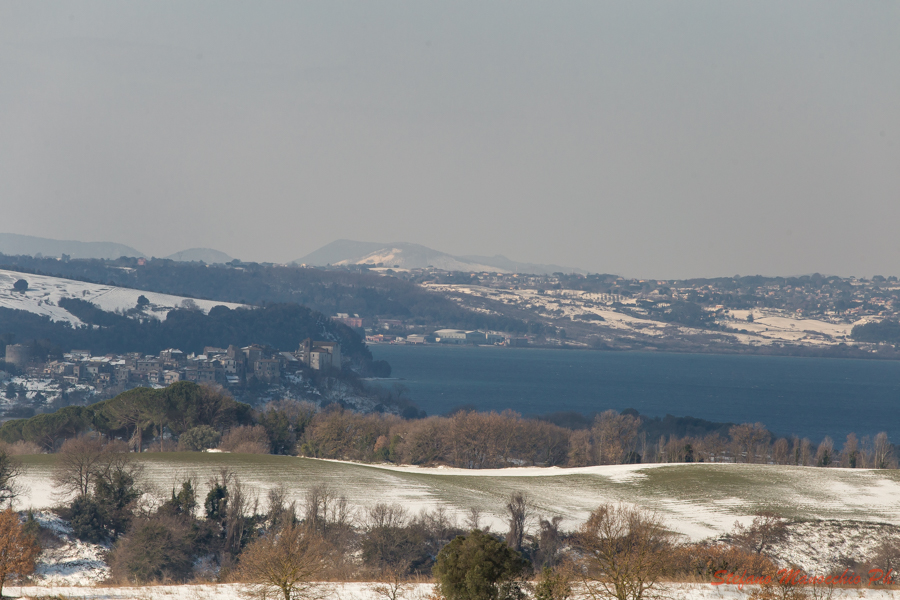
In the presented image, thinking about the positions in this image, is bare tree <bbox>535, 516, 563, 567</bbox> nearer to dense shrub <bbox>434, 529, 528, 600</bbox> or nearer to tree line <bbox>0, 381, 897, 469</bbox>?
dense shrub <bbox>434, 529, 528, 600</bbox>

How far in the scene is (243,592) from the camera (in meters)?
26.3

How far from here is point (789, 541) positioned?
144 feet

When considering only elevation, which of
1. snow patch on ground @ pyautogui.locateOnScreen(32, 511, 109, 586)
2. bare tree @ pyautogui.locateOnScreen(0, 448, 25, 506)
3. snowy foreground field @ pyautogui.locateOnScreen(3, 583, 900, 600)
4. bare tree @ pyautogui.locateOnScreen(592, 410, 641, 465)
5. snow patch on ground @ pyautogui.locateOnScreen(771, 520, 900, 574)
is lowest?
bare tree @ pyautogui.locateOnScreen(592, 410, 641, 465)

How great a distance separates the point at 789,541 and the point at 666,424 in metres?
101

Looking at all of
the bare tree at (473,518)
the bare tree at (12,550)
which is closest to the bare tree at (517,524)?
the bare tree at (473,518)

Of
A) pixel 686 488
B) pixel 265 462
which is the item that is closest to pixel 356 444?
pixel 265 462

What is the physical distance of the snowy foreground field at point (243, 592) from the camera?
2431cm

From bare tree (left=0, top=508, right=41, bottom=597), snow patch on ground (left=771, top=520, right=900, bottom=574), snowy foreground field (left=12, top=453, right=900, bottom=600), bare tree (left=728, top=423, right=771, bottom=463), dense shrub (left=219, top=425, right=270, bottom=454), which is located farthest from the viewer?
bare tree (left=728, top=423, right=771, bottom=463)

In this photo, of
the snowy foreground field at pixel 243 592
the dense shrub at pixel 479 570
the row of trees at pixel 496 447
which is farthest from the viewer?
the row of trees at pixel 496 447

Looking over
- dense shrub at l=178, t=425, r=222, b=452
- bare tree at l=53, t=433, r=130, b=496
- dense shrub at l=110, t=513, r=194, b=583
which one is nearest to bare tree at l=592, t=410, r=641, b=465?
dense shrub at l=178, t=425, r=222, b=452

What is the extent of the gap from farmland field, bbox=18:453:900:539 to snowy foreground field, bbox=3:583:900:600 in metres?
19.4

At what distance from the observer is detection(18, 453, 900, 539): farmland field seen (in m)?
49.5

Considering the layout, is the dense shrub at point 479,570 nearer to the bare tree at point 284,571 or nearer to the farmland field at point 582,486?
the bare tree at point 284,571

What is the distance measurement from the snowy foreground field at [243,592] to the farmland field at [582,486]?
19373mm
